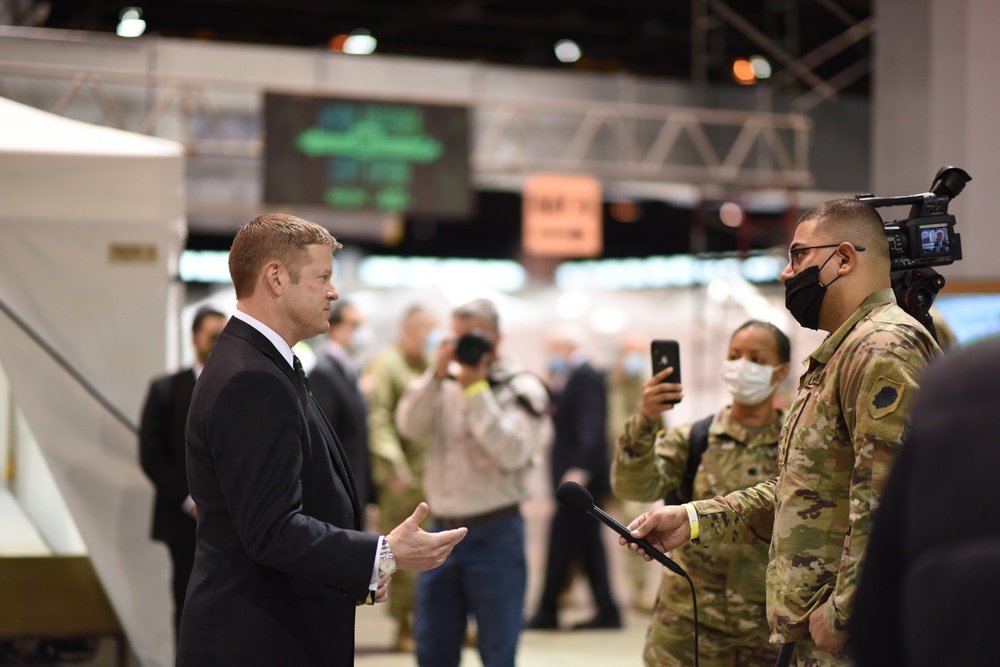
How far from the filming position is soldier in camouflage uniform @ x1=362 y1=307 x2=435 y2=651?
7.07m

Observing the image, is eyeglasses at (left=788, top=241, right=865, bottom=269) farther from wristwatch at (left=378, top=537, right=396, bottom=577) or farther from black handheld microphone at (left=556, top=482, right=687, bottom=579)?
wristwatch at (left=378, top=537, right=396, bottom=577)

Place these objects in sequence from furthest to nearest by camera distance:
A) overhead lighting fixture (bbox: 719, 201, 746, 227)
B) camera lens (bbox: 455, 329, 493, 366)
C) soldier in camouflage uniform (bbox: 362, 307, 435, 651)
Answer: overhead lighting fixture (bbox: 719, 201, 746, 227), soldier in camouflage uniform (bbox: 362, 307, 435, 651), camera lens (bbox: 455, 329, 493, 366)

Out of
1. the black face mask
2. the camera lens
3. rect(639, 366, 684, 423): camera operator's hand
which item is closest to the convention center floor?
the camera lens

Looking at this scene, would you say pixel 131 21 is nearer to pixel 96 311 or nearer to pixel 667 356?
pixel 96 311

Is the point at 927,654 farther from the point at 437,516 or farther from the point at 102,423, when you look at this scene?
the point at 102,423

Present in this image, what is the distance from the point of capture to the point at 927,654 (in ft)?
4.44

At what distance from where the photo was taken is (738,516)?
3.18m

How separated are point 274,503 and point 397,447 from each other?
463 cm

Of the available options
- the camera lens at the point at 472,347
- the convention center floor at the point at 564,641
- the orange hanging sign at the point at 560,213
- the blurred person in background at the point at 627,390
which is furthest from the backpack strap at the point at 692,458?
the orange hanging sign at the point at 560,213

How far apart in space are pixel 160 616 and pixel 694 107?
11168mm

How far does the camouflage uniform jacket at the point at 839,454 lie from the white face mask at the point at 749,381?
0.86m

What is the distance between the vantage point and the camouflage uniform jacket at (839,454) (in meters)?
2.48

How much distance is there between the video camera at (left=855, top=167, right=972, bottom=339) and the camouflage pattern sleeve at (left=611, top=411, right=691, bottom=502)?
0.93 metres

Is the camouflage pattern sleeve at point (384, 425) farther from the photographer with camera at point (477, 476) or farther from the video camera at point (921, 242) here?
the video camera at point (921, 242)
